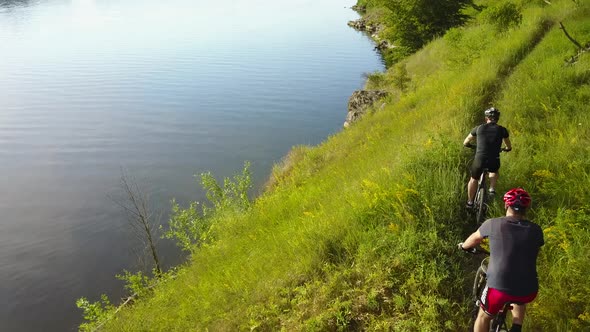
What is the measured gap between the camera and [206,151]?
80.8 ft

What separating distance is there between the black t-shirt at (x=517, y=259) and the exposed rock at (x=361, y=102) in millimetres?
17826

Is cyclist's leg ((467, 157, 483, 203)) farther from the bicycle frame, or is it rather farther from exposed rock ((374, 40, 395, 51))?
exposed rock ((374, 40, 395, 51))

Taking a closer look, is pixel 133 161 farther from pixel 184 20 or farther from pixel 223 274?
pixel 184 20

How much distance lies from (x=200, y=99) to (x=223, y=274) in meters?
28.0

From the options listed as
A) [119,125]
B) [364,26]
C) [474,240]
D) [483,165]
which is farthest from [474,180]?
[364,26]

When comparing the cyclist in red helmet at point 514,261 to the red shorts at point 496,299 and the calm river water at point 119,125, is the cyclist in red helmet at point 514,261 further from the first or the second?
the calm river water at point 119,125

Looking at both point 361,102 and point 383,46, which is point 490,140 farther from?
point 383,46

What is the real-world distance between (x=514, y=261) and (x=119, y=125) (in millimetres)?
30006

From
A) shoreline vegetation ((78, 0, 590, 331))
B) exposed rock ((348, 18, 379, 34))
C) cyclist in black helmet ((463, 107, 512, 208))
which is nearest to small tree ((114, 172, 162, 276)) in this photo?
shoreline vegetation ((78, 0, 590, 331))

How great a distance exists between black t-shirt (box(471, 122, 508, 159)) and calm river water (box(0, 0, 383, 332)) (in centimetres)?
1179

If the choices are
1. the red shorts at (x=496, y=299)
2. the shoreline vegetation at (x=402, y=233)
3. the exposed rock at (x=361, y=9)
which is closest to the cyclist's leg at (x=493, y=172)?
the shoreline vegetation at (x=402, y=233)

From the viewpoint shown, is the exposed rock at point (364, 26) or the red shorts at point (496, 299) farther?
the exposed rock at point (364, 26)

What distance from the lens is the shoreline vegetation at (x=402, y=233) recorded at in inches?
235

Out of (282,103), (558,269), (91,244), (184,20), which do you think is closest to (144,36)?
(184,20)
